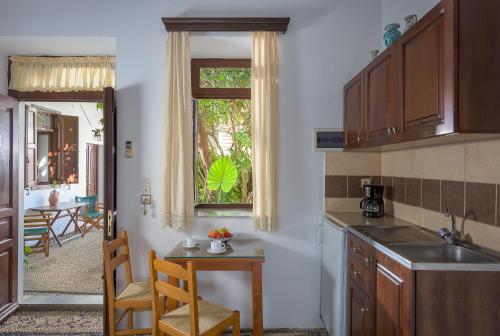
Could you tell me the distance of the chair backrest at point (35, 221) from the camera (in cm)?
454

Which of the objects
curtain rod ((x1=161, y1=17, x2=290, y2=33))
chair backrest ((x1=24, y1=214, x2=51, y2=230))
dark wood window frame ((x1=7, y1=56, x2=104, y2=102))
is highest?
curtain rod ((x1=161, y1=17, x2=290, y2=33))

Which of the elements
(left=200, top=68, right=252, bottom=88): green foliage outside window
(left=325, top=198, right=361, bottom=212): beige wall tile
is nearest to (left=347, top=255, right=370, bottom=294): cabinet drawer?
(left=325, top=198, right=361, bottom=212): beige wall tile

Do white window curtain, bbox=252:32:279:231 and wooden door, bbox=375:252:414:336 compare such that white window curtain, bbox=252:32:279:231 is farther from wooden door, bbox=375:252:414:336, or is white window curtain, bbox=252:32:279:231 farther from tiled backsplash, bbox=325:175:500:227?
wooden door, bbox=375:252:414:336

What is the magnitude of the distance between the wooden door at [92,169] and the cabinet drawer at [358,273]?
659 centimetres


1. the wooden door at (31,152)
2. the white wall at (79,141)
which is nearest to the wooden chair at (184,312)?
the wooden door at (31,152)

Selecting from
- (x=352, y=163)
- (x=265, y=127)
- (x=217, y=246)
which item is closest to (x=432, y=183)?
(x=352, y=163)

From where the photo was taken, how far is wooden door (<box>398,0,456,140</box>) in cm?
136

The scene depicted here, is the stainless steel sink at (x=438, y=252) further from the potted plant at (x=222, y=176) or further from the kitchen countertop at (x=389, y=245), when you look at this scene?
the potted plant at (x=222, y=176)

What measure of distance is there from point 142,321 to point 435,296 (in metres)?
2.28

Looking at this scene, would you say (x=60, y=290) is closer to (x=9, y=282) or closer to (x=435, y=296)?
(x=9, y=282)

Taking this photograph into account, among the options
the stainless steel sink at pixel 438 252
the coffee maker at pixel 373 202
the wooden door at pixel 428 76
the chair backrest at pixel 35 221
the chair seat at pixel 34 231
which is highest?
the wooden door at pixel 428 76

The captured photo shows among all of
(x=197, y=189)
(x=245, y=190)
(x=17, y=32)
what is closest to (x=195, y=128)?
(x=197, y=189)

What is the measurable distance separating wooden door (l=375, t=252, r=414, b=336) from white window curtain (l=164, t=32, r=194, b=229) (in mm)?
1549

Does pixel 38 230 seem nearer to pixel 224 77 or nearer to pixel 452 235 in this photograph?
pixel 224 77
